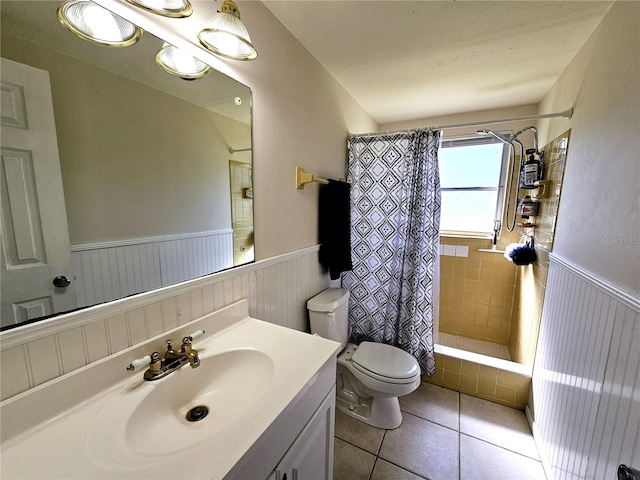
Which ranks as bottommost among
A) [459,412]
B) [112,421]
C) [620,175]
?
[459,412]

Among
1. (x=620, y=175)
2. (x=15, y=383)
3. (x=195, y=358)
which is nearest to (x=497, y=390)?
(x=620, y=175)

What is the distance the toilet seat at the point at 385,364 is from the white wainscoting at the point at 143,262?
104 centimetres

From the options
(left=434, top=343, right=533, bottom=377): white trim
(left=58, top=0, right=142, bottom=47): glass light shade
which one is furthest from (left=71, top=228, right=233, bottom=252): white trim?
(left=434, top=343, right=533, bottom=377): white trim

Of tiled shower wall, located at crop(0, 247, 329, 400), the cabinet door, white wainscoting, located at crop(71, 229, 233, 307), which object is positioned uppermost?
white wainscoting, located at crop(71, 229, 233, 307)

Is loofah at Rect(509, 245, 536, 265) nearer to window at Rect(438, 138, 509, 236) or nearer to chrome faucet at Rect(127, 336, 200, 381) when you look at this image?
window at Rect(438, 138, 509, 236)

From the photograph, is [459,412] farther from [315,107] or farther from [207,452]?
[315,107]

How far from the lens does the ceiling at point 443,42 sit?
3.78ft

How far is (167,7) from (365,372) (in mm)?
1806

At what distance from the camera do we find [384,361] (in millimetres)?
1605

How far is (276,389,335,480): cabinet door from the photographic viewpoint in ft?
2.48

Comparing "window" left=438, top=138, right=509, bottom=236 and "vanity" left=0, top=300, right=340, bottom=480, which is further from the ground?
"window" left=438, top=138, right=509, bottom=236

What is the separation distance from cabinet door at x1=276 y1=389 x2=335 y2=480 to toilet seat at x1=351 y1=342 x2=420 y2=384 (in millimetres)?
570

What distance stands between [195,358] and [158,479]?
36 centimetres

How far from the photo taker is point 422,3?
1.12 m
